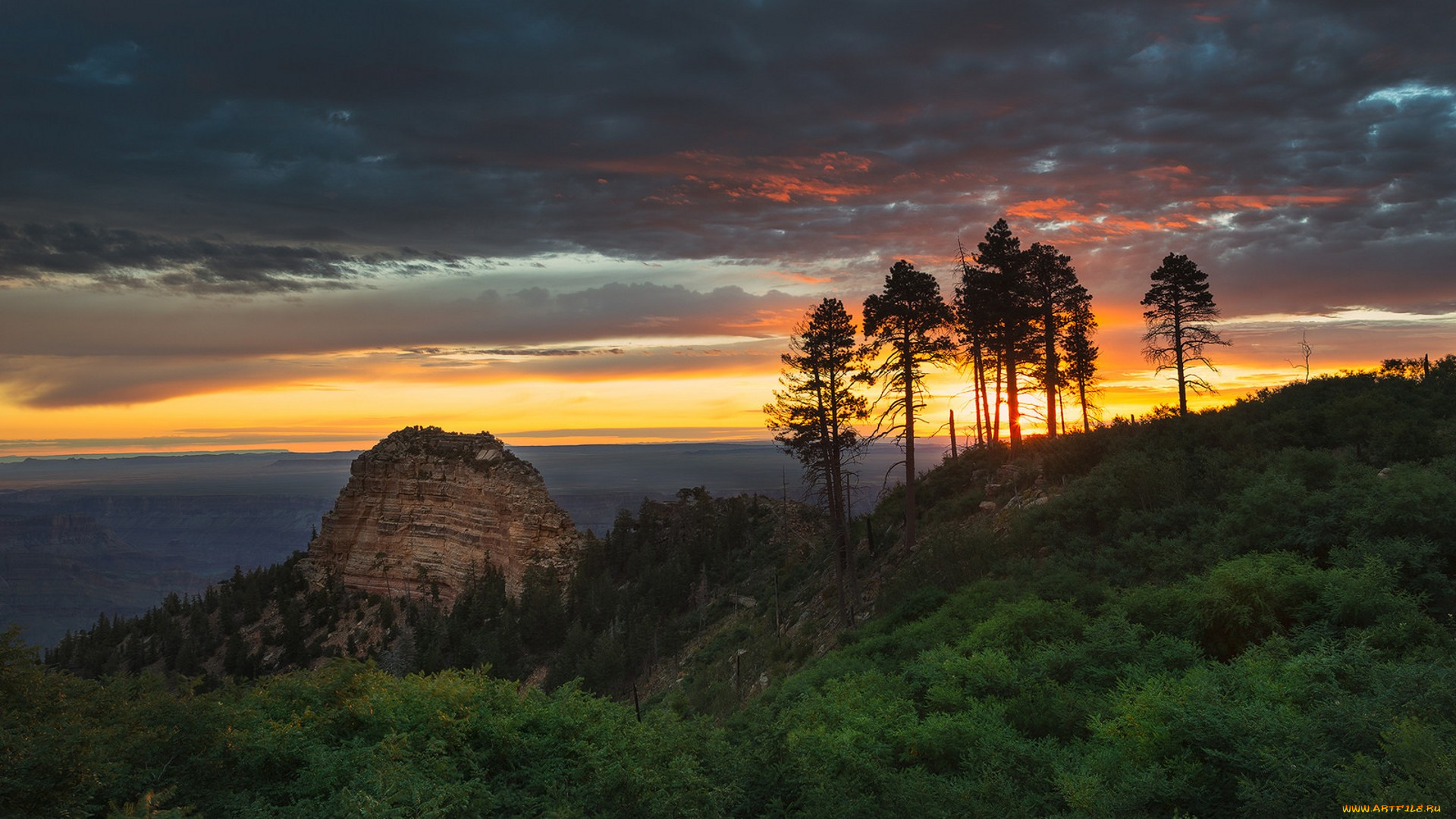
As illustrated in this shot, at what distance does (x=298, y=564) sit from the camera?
98125mm

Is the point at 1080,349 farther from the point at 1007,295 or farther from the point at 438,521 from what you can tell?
the point at 438,521

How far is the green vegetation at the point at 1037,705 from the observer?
331 inches

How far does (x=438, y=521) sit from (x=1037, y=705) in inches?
3340

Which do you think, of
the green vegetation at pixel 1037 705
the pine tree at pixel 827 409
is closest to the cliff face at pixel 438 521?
the pine tree at pixel 827 409

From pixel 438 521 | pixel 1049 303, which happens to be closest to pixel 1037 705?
pixel 1049 303

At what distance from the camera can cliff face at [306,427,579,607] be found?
78.4 m

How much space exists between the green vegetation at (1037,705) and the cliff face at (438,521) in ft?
203

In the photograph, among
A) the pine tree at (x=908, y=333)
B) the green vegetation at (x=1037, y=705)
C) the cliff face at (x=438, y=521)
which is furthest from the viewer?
the cliff face at (x=438, y=521)

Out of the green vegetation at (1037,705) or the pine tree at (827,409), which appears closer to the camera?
the green vegetation at (1037,705)

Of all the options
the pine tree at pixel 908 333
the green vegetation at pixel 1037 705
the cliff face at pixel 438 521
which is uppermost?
the pine tree at pixel 908 333

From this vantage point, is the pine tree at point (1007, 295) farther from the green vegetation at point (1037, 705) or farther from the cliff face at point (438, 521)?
the cliff face at point (438, 521)

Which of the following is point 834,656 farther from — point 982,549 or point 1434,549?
point 1434,549

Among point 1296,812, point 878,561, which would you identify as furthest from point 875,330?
point 1296,812

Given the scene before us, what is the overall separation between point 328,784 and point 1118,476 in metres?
22.0
